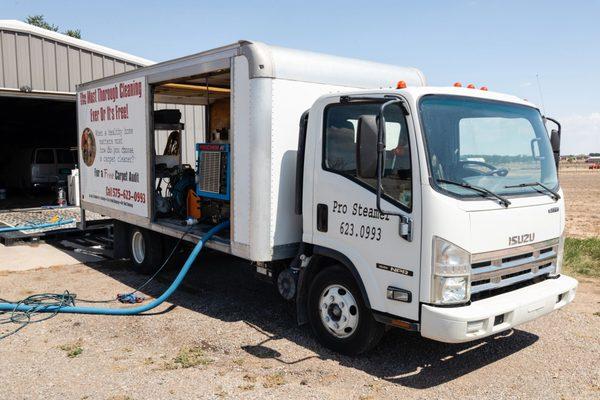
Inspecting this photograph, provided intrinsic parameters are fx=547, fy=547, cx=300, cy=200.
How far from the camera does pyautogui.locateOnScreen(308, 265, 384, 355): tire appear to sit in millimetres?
4859

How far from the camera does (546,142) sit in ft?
17.3

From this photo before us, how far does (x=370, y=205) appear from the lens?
4.67 metres

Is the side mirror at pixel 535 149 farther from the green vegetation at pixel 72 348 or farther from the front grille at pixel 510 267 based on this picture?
the green vegetation at pixel 72 348

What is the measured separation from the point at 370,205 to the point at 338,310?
1.08 metres

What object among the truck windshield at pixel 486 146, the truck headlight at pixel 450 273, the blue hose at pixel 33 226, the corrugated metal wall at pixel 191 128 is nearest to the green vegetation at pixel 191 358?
the truck headlight at pixel 450 273

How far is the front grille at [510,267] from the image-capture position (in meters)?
4.38

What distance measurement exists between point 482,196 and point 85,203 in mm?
7425

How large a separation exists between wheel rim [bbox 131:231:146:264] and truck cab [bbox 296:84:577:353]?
12.8 ft

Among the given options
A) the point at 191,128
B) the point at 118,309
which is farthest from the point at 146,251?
the point at 191,128

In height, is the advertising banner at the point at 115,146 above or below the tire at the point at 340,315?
above

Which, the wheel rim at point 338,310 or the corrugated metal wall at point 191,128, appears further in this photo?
the corrugated metal wall at point 191,128

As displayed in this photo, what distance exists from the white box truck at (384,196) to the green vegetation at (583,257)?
3.81 m

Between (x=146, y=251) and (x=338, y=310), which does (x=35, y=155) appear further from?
(x=338, y=310)

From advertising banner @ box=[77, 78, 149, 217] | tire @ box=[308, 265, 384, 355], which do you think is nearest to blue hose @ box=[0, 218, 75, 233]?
advertising banner @ box=[77, 78, 149, 217]
